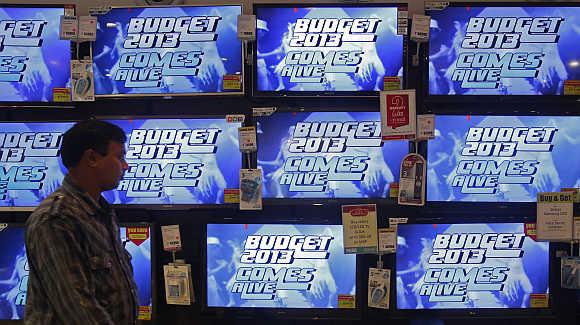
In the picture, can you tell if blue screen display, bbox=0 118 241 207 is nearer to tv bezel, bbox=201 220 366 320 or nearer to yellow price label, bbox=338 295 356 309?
tv bezel, bbox=201 220 366 320

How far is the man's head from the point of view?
187 centimetres

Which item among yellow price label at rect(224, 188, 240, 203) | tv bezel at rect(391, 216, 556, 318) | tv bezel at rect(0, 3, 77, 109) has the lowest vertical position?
tv bezel at rect(391, 216, 556, 318)

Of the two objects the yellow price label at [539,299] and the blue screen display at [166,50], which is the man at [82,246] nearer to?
the blue screen display at [166,50]

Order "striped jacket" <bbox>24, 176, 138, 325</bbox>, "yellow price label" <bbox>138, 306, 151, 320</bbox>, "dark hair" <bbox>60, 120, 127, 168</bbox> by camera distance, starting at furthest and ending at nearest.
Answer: "yellow price label" <bbox>138, 306, 151, 320</bbox> < "dark hair" <bbox>60, 120, 127, 168</bbox> < "striped jacket" <bbox>24, 176, 138, 325</bbox>

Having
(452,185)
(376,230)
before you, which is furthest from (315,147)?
(452,185)

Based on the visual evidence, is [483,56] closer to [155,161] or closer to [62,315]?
[155,161]

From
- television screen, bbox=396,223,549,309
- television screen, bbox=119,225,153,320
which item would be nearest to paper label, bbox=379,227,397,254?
television screen, bbox=396,223,549,309

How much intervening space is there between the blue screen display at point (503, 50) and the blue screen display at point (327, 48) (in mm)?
214

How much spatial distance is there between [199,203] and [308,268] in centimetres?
62

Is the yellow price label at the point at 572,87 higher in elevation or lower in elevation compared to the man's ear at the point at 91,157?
higher

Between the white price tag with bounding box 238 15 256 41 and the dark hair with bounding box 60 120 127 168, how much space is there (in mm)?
1036

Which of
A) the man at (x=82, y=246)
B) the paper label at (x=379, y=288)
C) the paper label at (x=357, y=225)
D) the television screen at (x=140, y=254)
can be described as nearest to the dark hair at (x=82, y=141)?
the man at (x=82, y=246)

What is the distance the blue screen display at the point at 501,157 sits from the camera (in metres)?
2.69

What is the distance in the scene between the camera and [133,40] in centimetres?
279
